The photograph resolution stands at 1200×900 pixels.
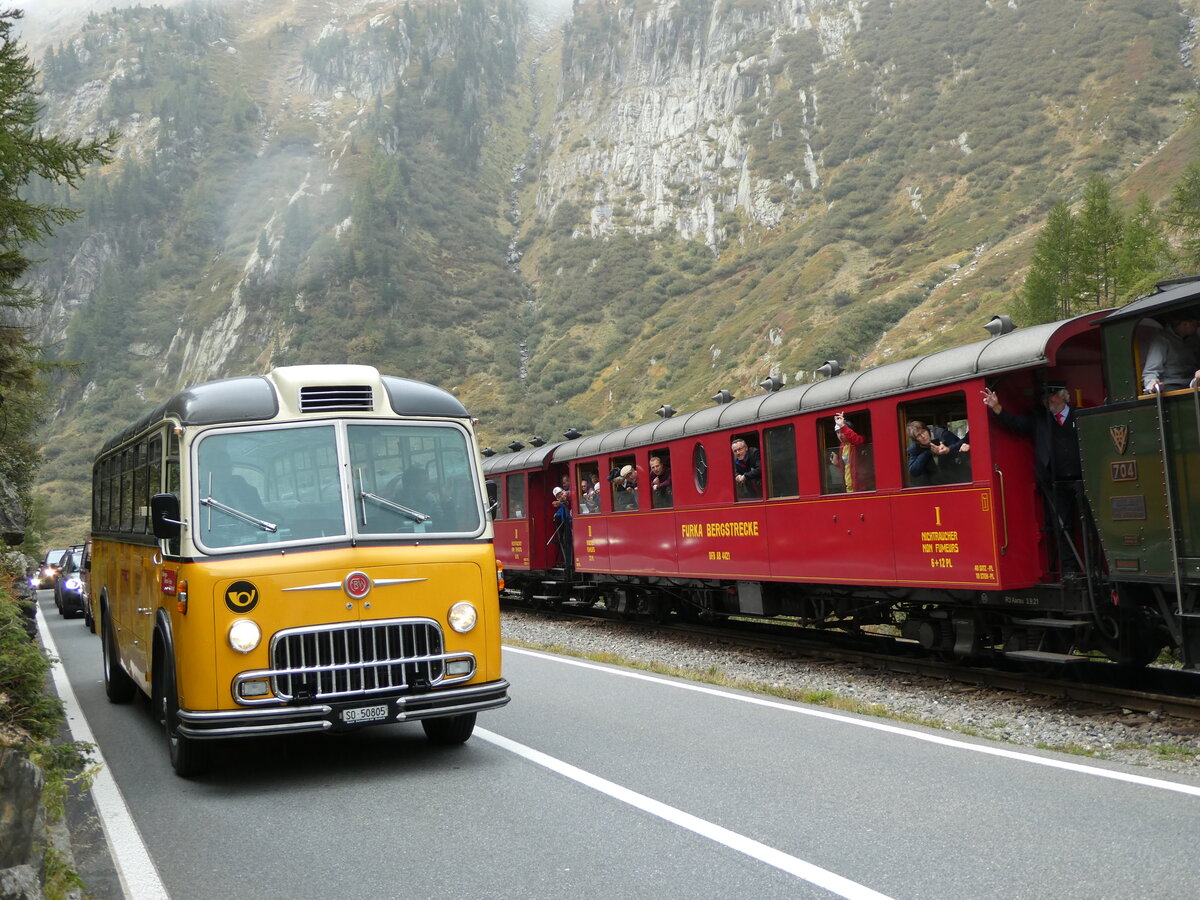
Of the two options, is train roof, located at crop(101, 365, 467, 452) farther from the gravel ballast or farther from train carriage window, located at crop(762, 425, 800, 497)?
train carriage window, located at crop(762, 425, 800, 497)

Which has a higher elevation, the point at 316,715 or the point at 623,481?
the point at 623,481

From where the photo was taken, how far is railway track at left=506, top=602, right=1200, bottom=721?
31.1 feet

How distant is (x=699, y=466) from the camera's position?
52.3 ft

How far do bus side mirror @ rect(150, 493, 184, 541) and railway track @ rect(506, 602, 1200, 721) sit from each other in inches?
305

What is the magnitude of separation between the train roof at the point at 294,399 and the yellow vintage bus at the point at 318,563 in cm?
1

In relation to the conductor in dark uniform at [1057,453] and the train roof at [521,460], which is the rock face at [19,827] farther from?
the train roof at [521,460]

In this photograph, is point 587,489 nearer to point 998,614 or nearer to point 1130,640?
point 998,614

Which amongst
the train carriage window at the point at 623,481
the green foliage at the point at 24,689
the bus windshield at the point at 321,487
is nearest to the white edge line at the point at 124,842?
the green foliage at the point at 24,689

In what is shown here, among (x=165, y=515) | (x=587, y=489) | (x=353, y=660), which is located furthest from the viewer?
(x=587, y=489)

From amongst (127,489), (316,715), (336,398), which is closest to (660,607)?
(127,489)

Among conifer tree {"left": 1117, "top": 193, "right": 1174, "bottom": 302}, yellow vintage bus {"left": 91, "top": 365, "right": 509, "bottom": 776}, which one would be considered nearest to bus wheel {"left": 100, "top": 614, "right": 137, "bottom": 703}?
yellow vintage bus {"left": 91, "top": 365, "right": 509, "bottom": 776}

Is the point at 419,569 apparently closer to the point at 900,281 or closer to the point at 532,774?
the point at 532,774

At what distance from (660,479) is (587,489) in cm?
323

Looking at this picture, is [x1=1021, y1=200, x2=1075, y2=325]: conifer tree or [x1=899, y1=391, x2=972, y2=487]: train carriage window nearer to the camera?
[x1=899, y1=391, x2=972, y2=487]: train carriage window
